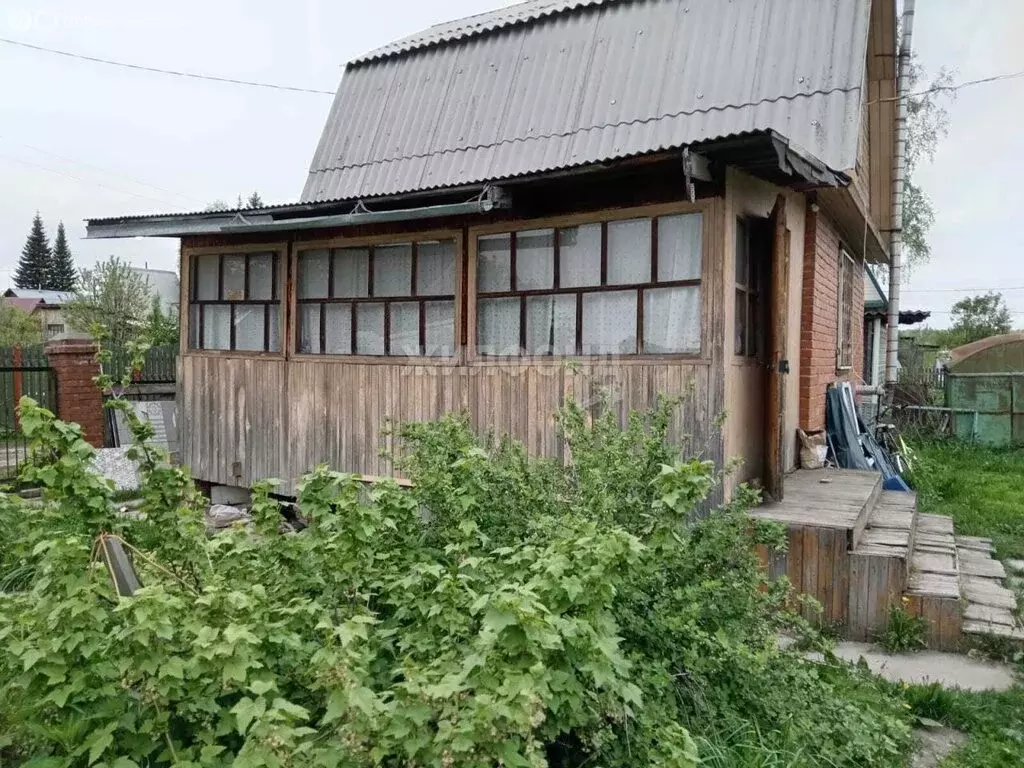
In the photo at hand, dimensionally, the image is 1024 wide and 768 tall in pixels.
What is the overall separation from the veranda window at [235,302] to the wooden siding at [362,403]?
250mm

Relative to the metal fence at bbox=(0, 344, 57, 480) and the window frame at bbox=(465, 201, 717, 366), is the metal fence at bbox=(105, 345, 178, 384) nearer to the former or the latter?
the metal fence at bbox=(0, 344, 57, 480)

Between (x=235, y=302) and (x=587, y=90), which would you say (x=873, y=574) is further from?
(x=235, y=302)

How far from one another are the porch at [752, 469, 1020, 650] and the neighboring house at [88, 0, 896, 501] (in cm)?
73

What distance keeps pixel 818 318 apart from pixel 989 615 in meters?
4.04

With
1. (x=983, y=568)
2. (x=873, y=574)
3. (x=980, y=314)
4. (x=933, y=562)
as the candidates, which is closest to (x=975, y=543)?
(x=983, y=568)

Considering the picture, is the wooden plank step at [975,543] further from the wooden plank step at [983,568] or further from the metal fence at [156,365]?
the metal fence at [156,365]

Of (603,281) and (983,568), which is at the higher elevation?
(603,281)

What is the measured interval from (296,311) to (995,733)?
676 cm

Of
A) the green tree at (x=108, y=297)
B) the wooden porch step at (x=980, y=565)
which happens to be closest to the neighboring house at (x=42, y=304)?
the green tree at (x=108, y=297)

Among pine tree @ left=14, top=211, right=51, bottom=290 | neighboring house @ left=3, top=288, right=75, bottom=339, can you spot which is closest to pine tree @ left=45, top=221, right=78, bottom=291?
pine tree @ left=14, top=211, right=51, bottom=290

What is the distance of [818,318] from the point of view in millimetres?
8094

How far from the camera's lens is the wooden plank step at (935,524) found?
6.68 metres

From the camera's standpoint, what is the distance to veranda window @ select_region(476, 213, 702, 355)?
5523mm

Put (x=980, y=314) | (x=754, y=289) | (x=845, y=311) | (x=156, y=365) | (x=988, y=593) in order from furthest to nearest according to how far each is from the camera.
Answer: (x=980, y=314) → (x=156, y=365) → (x=845, y=311) → (x=754, y=289) → (x=988, y=593)
